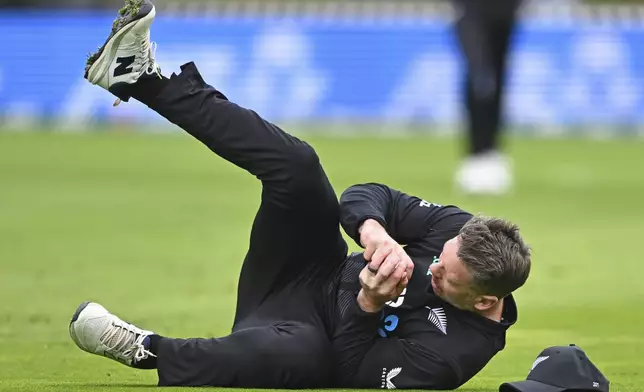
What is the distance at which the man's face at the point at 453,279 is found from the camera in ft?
17.4

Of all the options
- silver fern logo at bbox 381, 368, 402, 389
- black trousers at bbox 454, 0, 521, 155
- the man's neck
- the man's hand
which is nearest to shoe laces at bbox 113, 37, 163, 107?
the man's hand

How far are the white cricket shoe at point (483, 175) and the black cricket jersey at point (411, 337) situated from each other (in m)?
8.63

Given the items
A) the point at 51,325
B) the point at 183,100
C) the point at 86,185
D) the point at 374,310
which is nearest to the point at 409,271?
the point at 374,310

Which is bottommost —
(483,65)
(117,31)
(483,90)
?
(483,90)

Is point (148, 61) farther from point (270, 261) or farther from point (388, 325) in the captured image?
point (388, 325)

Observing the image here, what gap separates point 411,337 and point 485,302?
1.06ft

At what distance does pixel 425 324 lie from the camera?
5480mm

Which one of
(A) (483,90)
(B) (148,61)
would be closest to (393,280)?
(B) (148,61)

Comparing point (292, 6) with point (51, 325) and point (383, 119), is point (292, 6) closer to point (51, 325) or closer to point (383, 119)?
point (383, 119)

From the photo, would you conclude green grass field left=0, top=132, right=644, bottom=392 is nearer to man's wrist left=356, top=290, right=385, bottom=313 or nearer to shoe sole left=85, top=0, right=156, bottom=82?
man's wrist left=356, top=290, right=385, bottom=313

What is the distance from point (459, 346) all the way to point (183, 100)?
1461 millimetres

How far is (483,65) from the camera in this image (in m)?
14.4

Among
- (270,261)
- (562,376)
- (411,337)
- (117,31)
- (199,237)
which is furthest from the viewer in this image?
(199,237)

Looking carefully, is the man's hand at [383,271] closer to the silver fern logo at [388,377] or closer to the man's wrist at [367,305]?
the man's wrist at [367,305]
